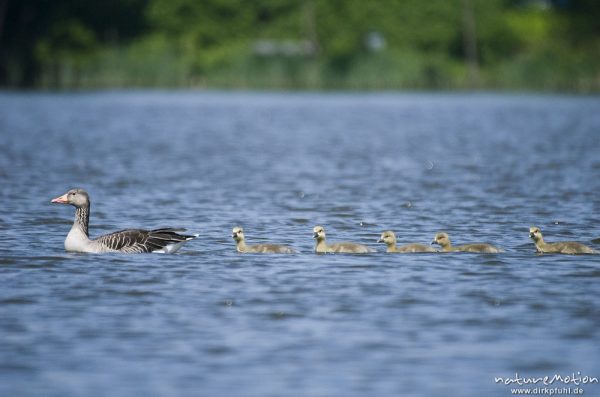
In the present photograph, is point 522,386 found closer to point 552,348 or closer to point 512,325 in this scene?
point 552,348

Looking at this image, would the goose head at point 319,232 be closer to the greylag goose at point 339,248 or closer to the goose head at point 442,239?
the greylag goose at point 339,248

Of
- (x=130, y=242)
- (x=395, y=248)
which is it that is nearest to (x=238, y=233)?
(x=130, y=242)

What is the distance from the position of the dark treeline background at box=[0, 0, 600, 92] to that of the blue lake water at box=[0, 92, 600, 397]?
7718 centimetres

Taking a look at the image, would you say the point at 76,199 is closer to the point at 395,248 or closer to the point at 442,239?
the point at 395,248

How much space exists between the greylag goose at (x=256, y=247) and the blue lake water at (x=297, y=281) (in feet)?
0.98

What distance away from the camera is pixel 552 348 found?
14.8 meters

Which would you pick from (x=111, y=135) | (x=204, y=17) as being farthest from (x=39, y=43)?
(x=111, y=135)

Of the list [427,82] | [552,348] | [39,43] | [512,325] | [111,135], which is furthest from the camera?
[427,82]

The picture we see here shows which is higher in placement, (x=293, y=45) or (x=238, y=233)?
(x=293, y=45)

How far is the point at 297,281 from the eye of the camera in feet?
63.1

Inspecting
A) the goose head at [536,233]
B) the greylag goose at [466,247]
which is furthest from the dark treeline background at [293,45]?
the goose head at [536,233]

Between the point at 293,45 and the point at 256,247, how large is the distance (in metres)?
118

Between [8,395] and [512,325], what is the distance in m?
6.19

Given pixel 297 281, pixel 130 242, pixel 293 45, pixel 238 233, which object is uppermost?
pixel 293 45
